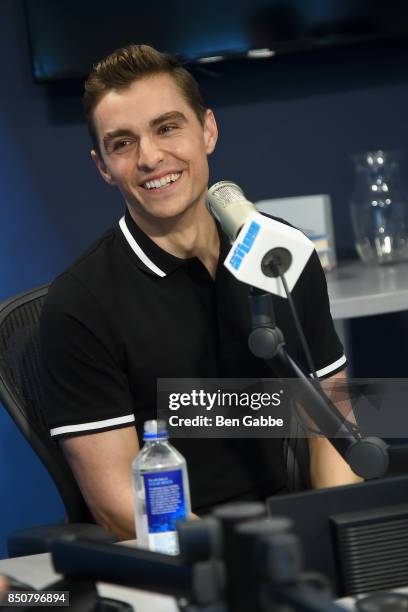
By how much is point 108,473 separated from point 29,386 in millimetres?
289

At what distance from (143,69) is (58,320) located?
1.64 feet

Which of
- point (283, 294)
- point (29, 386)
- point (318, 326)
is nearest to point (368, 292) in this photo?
point (318, 326)

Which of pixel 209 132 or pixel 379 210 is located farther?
pixel 379 210

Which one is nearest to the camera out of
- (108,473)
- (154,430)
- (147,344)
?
(154,430)

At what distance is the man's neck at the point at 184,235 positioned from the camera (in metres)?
1.92

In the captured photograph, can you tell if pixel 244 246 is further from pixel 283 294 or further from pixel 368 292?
pixel 368 292

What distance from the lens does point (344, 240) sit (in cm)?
345

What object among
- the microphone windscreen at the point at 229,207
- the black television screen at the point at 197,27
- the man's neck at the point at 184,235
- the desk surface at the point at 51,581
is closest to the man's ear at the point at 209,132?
Result: the man's neck at the point at 184,235

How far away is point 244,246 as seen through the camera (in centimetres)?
122

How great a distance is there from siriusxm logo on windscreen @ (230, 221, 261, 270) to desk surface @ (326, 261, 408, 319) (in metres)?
1.46

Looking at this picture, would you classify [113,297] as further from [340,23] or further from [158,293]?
[340,23]

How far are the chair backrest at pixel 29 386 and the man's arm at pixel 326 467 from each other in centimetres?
42

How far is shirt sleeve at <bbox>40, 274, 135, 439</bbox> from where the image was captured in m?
1.73

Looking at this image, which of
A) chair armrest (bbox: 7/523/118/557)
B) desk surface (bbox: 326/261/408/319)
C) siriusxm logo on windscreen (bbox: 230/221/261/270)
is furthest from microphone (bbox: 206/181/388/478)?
desk surface (bbox: 326/261/408/319)
